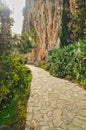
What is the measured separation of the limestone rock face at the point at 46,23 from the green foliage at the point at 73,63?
12687 millimetres

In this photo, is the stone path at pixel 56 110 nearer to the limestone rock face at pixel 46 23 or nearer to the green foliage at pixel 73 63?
the green foliage at pixel 73 63

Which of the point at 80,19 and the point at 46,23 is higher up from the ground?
the point at 46,23

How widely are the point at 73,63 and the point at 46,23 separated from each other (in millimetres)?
23127

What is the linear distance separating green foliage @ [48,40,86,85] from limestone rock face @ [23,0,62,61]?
12687 millimetres

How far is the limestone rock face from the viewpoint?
1154 inches

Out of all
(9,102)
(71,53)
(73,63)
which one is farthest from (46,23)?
(9,102)

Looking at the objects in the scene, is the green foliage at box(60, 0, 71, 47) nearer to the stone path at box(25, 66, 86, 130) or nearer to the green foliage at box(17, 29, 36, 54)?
the stone path at box(25, 66, 86, 130)

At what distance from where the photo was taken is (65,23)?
23328mm

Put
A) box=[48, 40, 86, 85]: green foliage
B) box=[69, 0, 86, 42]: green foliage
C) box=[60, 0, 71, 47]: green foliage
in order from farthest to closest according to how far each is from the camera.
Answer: box=[60, 0, 71, 47]: green foliage
box=[69, 0, 86, 42]: green foliage
box=[48, 40, 86, 85]: green foliage

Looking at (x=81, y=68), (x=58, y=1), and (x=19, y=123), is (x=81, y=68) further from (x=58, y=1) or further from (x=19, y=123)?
(x=58, y=1)

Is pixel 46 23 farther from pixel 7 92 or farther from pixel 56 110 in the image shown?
pixel 56 110

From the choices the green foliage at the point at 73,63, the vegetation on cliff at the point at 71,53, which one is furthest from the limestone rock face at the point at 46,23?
the green foliage at the point at 73,63

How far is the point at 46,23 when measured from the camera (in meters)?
34.5

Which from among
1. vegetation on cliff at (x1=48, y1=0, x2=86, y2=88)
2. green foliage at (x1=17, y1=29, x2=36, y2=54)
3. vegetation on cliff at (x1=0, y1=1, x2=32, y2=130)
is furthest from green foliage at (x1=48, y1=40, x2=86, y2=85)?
green foliage at (x1=17, y1=29, x2=36, y2=54)
